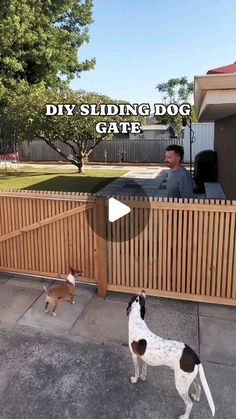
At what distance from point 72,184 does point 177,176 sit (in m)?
10.9

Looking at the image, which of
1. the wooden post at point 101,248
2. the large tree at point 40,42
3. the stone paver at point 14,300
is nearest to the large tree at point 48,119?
the large tree at point 40,42

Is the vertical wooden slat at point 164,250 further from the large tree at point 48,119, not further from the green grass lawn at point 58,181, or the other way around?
the large tree at point 48,119

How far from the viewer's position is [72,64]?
21.3 meters

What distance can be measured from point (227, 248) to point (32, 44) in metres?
17.9

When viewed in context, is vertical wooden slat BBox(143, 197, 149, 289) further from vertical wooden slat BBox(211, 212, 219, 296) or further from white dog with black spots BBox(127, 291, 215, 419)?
white dog with black spots BBox(127, 291, 215, 419)

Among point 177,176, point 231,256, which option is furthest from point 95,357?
point 177,176

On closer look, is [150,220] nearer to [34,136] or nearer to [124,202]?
[124,202]

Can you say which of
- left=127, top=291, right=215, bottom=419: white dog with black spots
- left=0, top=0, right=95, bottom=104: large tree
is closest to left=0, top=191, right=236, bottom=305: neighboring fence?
left=127, top=291, right=215, bottom=419: white dog with black spots

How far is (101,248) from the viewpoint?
14.5 feet

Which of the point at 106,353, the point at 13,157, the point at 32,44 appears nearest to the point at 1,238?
the point at 106,353

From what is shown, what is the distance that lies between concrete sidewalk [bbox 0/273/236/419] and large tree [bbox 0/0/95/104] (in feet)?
51.1

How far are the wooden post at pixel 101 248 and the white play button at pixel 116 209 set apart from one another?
0.12 metres

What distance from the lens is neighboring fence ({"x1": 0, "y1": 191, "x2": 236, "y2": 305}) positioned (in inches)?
160

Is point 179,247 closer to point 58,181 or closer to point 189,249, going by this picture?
point 189,249
